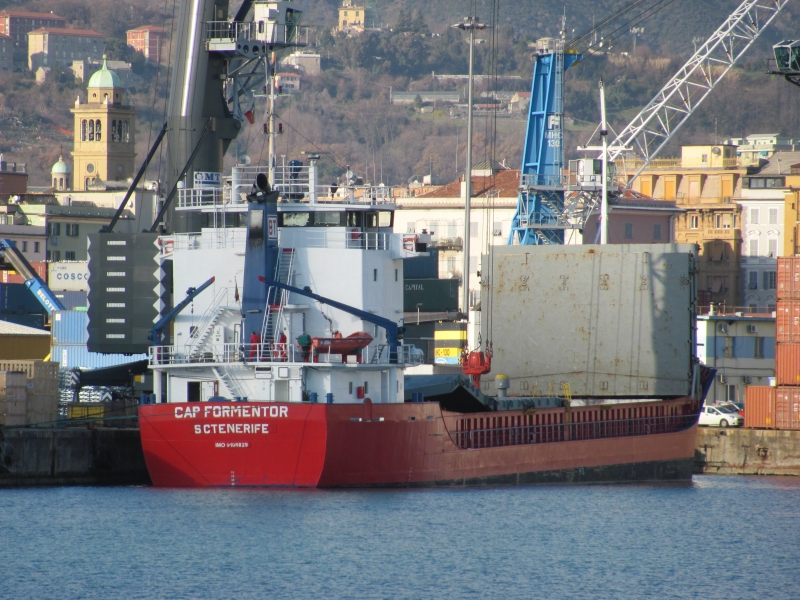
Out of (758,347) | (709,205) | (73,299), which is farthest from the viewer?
(709,205)

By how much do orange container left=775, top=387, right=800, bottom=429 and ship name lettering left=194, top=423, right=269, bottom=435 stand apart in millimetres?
18872

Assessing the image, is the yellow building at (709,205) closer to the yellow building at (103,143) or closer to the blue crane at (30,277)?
the blue crane at (30,277)

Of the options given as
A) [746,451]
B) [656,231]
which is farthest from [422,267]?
[656,231]

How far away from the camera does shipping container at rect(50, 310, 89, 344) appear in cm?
4962

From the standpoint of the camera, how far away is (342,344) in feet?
115

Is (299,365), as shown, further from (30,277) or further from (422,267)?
(30,277)

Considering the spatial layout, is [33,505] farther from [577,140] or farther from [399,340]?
[577,140]

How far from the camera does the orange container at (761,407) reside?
153ft

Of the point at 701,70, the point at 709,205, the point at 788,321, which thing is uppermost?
the point at 701,70

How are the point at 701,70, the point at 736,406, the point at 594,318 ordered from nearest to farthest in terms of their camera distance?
the point at 594,318
the point at 736,406
the point at 701,70

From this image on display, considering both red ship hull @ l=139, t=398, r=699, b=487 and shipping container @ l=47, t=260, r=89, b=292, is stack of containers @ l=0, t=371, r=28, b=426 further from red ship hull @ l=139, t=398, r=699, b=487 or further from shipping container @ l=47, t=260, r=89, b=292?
shipping container @ l=47, t=260, r=89, b=292

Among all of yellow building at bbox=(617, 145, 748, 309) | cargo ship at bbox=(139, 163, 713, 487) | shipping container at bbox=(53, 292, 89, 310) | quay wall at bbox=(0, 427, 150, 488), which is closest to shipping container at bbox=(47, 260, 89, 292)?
shipping container at bbox=(53, 292, 89, 310)

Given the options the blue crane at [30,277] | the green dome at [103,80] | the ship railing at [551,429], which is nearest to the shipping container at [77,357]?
the blue crane at [30,277]

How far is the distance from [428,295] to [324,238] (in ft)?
64.7
